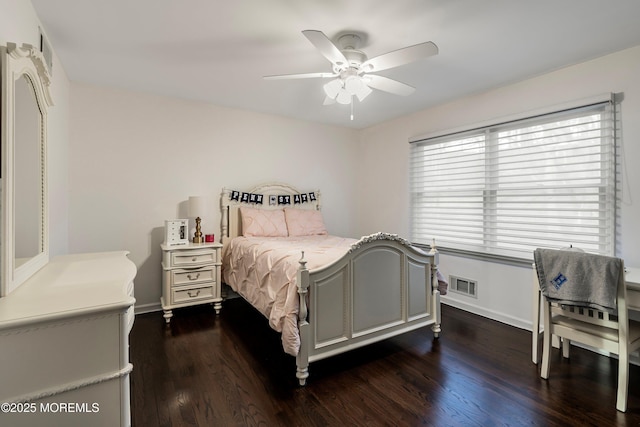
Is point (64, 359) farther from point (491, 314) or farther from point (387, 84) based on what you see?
point (491, 314)

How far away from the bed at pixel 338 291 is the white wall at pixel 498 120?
839mm

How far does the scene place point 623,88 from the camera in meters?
2.31

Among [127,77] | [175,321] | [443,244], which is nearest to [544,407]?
[443,244]

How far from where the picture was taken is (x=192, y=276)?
10.2 feet

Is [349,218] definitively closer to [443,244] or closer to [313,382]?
[443,244]

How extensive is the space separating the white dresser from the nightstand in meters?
1.83

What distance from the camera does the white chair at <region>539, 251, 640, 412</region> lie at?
5.64ft

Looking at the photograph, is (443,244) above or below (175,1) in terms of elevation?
below

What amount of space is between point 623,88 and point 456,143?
4.55ft

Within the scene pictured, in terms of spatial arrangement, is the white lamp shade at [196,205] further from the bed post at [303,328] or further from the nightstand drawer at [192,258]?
the bed post at [303,328]

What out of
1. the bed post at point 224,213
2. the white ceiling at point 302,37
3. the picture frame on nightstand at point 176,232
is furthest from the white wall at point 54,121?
the bed post at point 224,213

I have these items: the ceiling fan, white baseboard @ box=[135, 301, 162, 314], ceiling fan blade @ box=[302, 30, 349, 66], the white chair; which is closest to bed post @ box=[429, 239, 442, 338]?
the white chair

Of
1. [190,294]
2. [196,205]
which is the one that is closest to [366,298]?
[190,294]

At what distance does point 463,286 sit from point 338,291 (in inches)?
75.9
